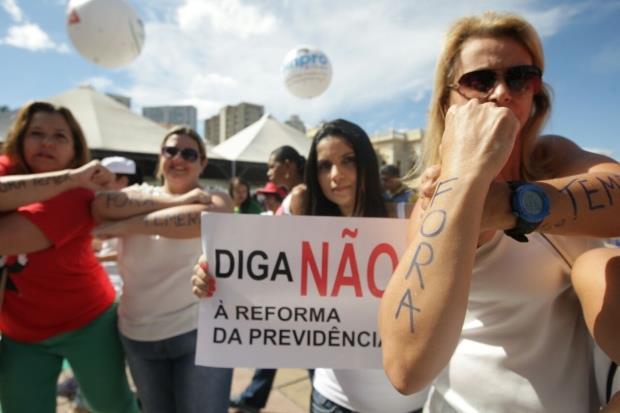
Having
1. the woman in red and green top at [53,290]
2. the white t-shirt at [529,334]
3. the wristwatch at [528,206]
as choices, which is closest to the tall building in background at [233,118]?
the woman in red and green top at [53,290]

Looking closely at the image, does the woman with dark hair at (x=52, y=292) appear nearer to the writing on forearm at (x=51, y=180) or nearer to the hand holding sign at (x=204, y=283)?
the writing on forearm at (x=51, y=180)

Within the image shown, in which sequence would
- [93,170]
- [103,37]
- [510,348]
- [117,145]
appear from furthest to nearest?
[117,145] < [103,37] < [93,170] < [510,348]

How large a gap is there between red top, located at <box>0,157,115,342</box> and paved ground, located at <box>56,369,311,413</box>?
1.24m

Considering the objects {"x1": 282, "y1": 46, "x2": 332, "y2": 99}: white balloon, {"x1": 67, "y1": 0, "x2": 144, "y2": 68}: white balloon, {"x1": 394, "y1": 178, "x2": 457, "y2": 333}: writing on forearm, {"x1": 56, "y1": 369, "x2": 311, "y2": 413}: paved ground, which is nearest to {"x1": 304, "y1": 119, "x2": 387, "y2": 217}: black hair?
Answer: {"x1": 394, "y1": 178, "x2": 457, "y2": 333}: writing on forearm

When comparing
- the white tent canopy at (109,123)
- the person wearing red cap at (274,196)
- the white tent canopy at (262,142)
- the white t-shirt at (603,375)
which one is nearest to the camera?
the white t-shirt at (603,375)

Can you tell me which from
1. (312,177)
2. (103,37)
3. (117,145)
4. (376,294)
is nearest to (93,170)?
(312,177)

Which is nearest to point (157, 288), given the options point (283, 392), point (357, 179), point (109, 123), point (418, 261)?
point (357, 179)

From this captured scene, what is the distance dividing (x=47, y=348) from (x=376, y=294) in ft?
5.37

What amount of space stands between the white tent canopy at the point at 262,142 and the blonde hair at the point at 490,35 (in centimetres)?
1183

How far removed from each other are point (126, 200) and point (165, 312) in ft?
1.93

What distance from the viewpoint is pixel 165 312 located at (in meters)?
1.80

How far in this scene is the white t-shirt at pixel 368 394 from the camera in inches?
54.2

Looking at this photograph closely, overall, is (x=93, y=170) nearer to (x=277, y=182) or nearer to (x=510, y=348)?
(x=510, y=348)

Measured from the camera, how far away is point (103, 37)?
5961 mm
